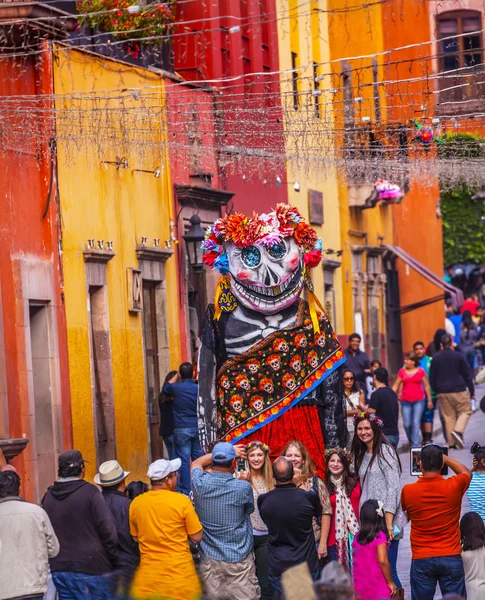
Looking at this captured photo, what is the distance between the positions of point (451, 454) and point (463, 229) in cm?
2966

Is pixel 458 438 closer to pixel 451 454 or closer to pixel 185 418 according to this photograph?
pixel 451 454

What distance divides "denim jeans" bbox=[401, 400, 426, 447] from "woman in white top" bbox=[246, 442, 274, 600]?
12525mm

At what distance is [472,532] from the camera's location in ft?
40.4

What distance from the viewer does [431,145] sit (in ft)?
67.8

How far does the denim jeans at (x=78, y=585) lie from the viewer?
480 inches

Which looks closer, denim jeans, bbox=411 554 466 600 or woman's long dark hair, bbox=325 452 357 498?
denim jeans, bbox=411 554 466 600

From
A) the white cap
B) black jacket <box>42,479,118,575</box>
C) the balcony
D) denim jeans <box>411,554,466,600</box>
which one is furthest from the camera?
the balcony

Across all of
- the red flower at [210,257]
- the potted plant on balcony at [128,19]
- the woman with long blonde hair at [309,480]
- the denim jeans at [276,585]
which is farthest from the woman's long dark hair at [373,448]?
the potted plant on balcony at [128,19]

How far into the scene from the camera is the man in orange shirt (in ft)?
40.3

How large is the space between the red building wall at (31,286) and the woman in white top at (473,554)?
8.53 metres

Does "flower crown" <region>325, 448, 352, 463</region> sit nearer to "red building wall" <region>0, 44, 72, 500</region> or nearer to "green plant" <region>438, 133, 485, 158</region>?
"green plant" <region>438, 133, 485, 158</region>

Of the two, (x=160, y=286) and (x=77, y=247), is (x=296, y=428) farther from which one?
(x=160, y=286)

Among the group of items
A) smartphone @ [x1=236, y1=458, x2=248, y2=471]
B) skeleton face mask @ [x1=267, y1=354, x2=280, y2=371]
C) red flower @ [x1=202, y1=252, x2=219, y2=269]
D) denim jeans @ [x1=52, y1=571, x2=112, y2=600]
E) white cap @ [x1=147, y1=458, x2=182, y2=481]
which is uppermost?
red flower @ [x1=202, y1=252, x2=219, y2=269]

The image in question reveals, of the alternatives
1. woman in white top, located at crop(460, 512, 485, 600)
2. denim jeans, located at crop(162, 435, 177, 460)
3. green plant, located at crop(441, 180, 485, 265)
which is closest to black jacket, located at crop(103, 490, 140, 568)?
woman in white top, located at crop(460, 512, 485, 600)
